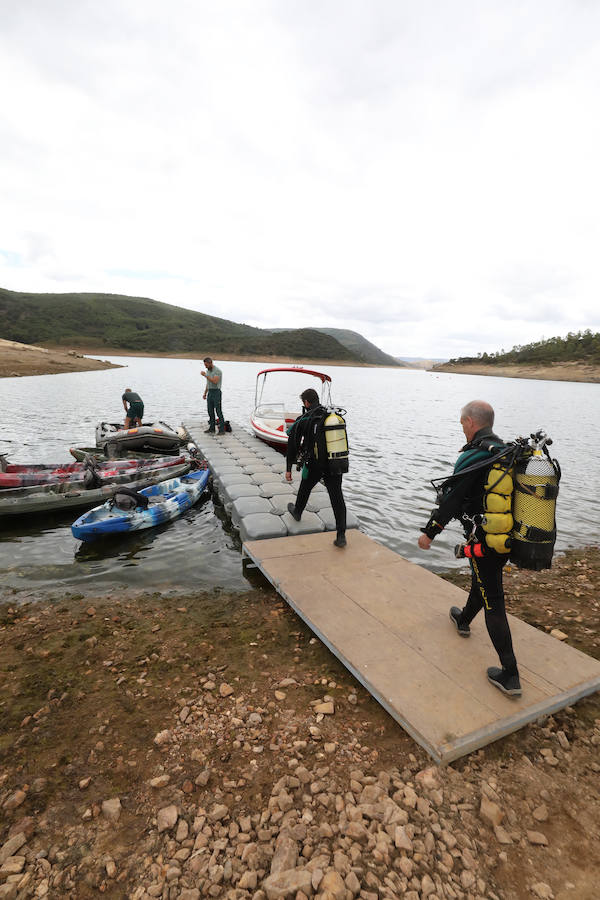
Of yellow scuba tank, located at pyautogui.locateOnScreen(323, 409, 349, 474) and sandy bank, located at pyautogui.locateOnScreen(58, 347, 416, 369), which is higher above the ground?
sandy bank, located at pyautogui.locateOnScreen(58, 347, 416, 369)

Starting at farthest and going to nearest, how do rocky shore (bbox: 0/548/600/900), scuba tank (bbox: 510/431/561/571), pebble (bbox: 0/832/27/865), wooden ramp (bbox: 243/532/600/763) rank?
wooden ramp (bbox: 243/532/600/763), scuba tank (bbox: 510/431/561/571), pebble (bbox: 0/832/27/865), rocky shore (bbox: 0/548/600/900)

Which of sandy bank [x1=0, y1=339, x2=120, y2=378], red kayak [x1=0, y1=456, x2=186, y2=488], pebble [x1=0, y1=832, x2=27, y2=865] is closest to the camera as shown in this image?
pebble [x1=0, y1=832, x2=27, y2=865]

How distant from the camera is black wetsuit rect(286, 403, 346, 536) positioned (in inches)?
278

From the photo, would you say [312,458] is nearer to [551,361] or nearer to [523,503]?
[523,503]

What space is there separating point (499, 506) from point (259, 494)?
270 inches

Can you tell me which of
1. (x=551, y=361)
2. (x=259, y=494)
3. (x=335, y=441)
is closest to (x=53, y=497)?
(x=259, y=494)

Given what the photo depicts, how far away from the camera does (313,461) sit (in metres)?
7.33

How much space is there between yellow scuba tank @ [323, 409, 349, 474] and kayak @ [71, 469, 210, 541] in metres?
5.04

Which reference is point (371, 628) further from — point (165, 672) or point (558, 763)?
point (165, 672)

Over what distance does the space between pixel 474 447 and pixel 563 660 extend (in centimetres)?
278

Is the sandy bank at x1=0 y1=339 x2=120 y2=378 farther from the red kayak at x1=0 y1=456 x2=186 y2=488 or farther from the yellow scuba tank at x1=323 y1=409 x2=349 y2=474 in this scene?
the yellow scuba tank at x1=323 y1=409 x2=349 y2=474

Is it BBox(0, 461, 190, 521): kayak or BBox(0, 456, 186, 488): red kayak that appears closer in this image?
BBox(0, 461, 190, 521): kayak

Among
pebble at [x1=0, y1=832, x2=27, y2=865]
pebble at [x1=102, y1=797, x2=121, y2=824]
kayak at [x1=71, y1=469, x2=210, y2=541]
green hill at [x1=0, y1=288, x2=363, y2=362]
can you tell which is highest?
green hill at [x1=0, y1=288, x2=363, y2=362]

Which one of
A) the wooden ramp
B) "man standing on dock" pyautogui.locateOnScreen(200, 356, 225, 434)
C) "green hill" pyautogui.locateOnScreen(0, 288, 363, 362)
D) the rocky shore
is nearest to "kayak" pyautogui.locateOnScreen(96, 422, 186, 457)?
"man standing on dock" pyautogui.locateOnScreen(200, 356, 225, 434)
